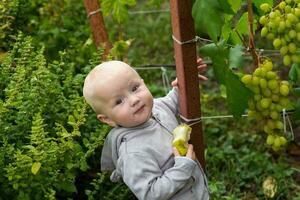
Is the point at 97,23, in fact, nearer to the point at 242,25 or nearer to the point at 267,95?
the point at 242,25

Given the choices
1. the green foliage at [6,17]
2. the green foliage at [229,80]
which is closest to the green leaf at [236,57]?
the green foliage at [229,80]

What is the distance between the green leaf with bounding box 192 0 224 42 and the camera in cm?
180

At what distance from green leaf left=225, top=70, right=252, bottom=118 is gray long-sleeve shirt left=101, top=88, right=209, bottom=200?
232 millimetres

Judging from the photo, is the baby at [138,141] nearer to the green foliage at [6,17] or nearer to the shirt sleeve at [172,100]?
the shirt sleeve at [172,100]

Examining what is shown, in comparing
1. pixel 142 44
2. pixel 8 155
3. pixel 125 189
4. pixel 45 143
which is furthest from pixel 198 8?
pixel 142 44

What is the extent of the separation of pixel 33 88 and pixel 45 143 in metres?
0.29

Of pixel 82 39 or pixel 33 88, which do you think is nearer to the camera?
pixel 33 88

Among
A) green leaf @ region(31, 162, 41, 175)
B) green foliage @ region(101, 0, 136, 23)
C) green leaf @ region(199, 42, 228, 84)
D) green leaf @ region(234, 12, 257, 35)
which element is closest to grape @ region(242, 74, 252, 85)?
green leaf @ region(199, 42, 228, 84)

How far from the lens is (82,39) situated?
11.7ft

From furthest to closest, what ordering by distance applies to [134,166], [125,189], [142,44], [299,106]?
[142,44]
[125,189]
[299,106]
[134,166]

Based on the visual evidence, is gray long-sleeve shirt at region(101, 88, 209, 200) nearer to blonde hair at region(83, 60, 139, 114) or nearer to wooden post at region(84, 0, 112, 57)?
blonde hair at region(83, 60, 139, 114)

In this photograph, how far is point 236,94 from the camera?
1.91 meters

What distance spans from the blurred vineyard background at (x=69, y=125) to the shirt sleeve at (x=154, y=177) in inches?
13.2

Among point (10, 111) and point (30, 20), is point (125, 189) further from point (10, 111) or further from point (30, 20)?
point (30, 20)
